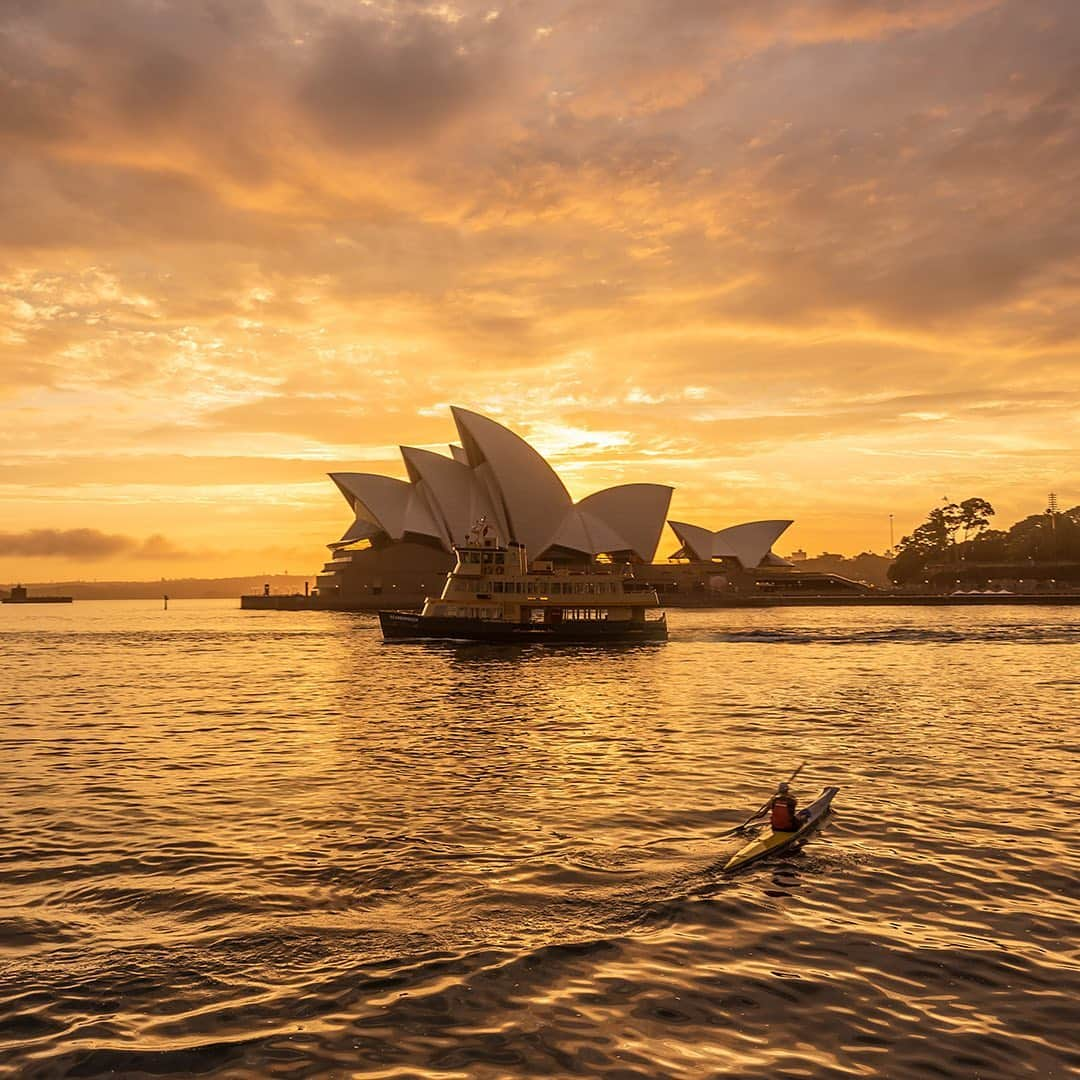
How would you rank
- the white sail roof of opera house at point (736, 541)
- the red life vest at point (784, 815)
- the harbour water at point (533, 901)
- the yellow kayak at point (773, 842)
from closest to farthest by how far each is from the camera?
the harbour water at point (533, 901), the yellow kayak at point (773, 842), the red life vest at point (784, 815), the white sail roof of opera house at point (736, 541)

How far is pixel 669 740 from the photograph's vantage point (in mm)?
28219

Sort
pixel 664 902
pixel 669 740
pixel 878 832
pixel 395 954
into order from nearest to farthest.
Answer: pixel 395 954 → pixel 664 902 → pixel 878 832 → pixel 669 740

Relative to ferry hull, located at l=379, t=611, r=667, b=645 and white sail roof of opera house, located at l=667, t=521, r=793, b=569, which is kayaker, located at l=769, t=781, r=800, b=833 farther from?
white sail roof of opera house, located at l=667, t=521, r=793, b=569

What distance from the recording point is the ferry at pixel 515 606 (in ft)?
214

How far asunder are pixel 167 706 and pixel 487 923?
101ft

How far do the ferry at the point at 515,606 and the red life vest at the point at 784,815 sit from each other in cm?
4900

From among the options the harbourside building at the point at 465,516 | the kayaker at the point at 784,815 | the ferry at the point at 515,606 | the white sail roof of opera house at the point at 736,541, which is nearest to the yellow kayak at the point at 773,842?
the kayaker at the point at 784,815

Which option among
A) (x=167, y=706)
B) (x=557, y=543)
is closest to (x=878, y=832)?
(x=167, y=706)

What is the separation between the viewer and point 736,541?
176 metres

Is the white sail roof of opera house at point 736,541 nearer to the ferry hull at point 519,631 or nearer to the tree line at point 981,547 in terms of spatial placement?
the tree line at point 981,547

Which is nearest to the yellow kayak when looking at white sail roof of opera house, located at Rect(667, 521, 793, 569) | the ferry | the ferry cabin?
the ferry

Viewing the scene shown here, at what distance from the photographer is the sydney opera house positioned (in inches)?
4852

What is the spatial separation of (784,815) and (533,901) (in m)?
5.19

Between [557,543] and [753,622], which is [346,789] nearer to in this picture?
[753,622]
